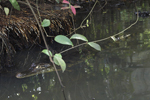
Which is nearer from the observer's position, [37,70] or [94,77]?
[94,77]

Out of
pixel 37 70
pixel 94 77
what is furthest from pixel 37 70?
pixel 94 77

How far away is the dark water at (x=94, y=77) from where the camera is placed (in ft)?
5.11

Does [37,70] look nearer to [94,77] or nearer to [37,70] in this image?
[37,70]

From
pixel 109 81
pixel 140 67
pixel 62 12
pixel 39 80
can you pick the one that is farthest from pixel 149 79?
pixel 62 12

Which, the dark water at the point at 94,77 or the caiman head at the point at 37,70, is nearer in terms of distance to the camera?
the dark water at the point at 94,77

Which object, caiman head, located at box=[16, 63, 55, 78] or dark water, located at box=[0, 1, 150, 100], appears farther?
caiman head, located at box=[16, 63, 55, 78]

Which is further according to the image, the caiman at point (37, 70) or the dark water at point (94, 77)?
the caiman at point (37, 70)

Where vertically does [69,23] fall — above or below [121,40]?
above

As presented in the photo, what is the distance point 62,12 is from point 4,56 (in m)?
1.33

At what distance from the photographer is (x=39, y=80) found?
1.89 m

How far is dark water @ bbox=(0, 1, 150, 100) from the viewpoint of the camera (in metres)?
1.56

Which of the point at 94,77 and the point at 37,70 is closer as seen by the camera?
the point at 94,77

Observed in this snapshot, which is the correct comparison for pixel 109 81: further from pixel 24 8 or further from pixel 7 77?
pixel 24 8

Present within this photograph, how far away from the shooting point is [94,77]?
182cm
